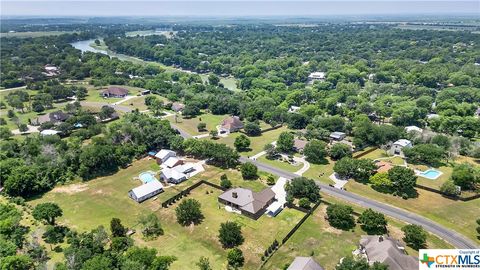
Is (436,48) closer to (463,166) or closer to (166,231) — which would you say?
(463,166)

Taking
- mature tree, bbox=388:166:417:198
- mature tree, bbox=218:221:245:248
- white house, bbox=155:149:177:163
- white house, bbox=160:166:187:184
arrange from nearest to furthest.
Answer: mature tree, bbox=218:221:245:248, mature tree, bbox=388:166:417:198, white house, bbox=160:166:187:184, white house, bbox=155:149:177:163

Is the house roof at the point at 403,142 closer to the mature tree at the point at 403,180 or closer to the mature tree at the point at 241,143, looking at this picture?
the mature tree at the point at 403,180

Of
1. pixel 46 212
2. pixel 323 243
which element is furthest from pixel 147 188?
pixel 323 243

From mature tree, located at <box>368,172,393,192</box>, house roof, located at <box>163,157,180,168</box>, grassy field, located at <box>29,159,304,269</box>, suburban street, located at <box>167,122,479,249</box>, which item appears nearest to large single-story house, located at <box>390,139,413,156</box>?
mature tree, located at <box>368,172,393,192</box>

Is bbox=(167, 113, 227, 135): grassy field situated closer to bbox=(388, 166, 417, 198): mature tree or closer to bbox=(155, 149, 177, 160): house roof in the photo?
bbox=(155, 149, 177, 160): house roof

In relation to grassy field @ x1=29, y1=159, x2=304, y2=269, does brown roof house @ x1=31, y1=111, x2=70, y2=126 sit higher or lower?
higher

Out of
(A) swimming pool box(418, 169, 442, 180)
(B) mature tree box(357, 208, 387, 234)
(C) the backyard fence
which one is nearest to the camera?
(B) mature tree box(357, 208, 387, 234)

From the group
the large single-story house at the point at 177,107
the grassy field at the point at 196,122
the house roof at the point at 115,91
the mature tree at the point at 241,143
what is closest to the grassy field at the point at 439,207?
the mature tree at the point at 241,143

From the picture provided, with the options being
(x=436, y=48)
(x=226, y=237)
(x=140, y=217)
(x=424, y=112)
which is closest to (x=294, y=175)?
(x=226, y=237)
